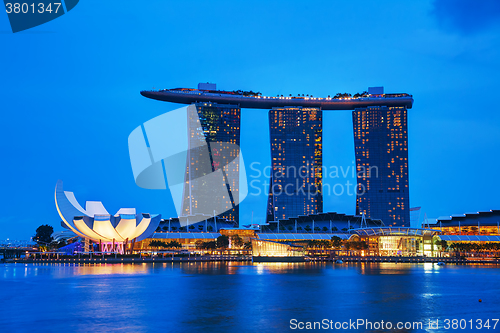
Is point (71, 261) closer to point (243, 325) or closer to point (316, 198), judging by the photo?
point (243, 325)

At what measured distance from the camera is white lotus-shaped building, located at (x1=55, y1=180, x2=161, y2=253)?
105312 millimetres

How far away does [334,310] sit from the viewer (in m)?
38.0

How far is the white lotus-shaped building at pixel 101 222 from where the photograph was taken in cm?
10531

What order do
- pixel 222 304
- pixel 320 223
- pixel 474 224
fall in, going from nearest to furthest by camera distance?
pixel 222 304, pixel 474 224, pixel 320 223

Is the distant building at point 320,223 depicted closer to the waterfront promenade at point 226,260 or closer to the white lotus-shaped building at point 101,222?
the waterfront promenade at point 226,260

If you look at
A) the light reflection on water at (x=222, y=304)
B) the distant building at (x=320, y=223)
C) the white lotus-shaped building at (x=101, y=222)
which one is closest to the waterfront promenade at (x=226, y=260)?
the white lotus-shaped building at (x=101, y=222)

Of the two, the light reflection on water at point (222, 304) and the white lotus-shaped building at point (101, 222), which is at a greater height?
the white lotus-shaped building at point (101, 222)

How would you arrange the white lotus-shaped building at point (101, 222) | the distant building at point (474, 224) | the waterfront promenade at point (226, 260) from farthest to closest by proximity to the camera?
the distant building at point (474, 224) < the waterfront promenade at point (226, 260) < the white lotus-shaped building at point (101, 222)

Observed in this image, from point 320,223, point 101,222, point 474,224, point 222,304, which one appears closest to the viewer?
point 222,304

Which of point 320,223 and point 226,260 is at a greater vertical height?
point 320,223

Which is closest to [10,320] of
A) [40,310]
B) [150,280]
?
[40,310]

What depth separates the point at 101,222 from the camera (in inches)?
4141

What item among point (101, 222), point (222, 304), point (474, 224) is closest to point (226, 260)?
point (101, 222)

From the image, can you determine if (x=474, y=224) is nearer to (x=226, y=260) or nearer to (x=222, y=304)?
(x=226, y=260)
